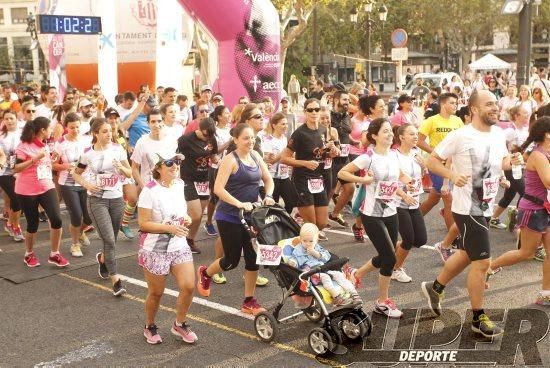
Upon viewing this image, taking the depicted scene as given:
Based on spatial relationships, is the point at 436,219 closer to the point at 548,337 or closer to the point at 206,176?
the point at 206,176

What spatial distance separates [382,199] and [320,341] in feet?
4.67

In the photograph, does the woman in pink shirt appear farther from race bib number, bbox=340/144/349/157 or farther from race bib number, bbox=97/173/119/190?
race bib number, bbox=340/144/349/157

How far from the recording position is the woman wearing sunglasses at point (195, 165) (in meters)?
7.62

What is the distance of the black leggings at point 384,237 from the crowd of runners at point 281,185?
11 millimetres

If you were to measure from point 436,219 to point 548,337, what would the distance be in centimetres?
421

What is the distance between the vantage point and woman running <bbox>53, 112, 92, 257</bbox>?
7.29m

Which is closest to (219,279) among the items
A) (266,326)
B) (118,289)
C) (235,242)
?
(118,289)

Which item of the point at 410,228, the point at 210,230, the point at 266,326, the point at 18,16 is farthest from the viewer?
the point at 18,16

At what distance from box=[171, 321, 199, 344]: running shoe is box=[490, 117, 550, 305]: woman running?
2.93 metres

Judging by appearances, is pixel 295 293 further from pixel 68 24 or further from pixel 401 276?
pixel 68 24

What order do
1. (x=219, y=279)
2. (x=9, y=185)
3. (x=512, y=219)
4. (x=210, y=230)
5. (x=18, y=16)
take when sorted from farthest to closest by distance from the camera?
(x=18, y=16) < (x=210, y=230) < (x=512, y=219) < (x=9, y=185) < (x=219, y=279)

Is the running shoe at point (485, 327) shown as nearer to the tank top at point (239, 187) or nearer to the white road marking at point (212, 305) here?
the white road marking at point (212, 305)

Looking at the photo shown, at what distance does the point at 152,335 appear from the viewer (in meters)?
5.10

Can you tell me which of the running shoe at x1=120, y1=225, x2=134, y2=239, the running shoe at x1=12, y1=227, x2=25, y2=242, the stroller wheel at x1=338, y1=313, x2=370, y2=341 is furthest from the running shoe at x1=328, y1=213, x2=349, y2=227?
the running shoe at x1=12, y1=227, x2=25, y2=242
